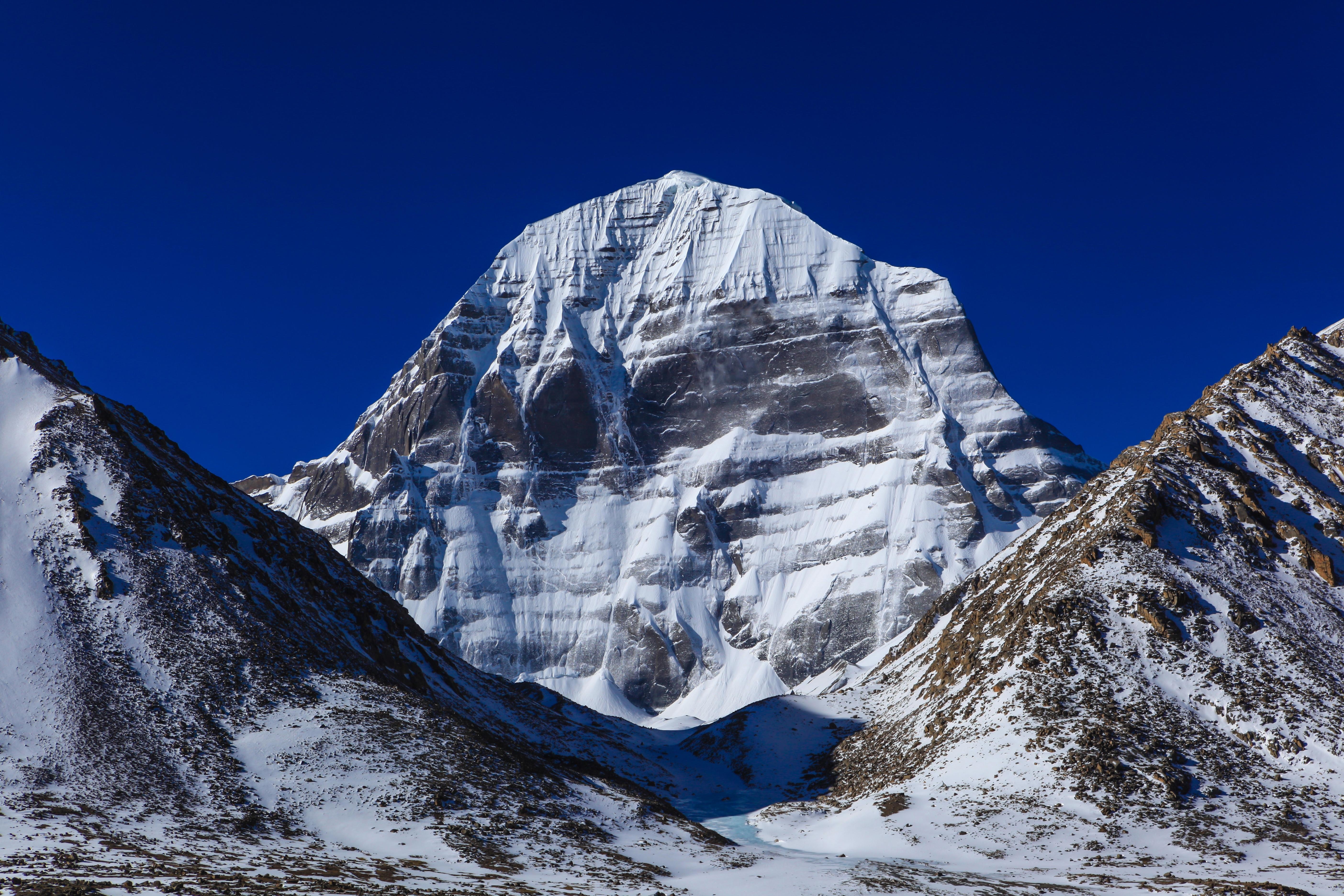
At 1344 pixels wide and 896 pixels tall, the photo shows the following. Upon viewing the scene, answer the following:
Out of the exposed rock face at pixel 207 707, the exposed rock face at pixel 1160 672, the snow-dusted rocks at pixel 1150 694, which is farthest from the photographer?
the exposed rock face at pixel 1160 672

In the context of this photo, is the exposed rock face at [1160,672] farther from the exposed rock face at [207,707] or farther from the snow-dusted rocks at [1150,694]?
the exposed rock face at [207,707]

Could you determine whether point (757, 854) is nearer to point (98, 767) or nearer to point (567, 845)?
point (567, 845)

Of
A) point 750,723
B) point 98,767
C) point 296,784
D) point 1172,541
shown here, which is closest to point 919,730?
point 1172,541

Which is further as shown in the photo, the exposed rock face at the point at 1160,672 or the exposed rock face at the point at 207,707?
the exposed rock face at the point at 1160,672

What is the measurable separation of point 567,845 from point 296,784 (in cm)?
1646

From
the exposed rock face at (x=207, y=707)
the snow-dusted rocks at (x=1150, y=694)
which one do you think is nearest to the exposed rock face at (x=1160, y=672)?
the snow-dusted rocks at (x=1150, y=694)

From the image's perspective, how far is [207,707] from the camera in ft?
226

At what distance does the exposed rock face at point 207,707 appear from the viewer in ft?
178

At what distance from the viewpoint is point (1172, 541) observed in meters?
87.1

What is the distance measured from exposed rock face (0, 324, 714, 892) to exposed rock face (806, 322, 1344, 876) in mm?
20469

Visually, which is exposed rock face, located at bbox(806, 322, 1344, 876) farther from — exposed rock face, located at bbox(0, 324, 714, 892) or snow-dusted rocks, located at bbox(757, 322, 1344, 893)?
exposed rock face, located at bbox(0, 324, 714, 892)

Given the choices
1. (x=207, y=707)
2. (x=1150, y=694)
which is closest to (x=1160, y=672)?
(x=1150, y=694)

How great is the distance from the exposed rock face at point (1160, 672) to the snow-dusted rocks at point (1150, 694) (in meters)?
0.17

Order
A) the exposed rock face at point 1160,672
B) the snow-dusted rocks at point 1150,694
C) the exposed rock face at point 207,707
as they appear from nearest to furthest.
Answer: the exposed rock face at point 207,707, the snow-dusted rocks at point 1150,694, the exposed rock face at point 1160,672
